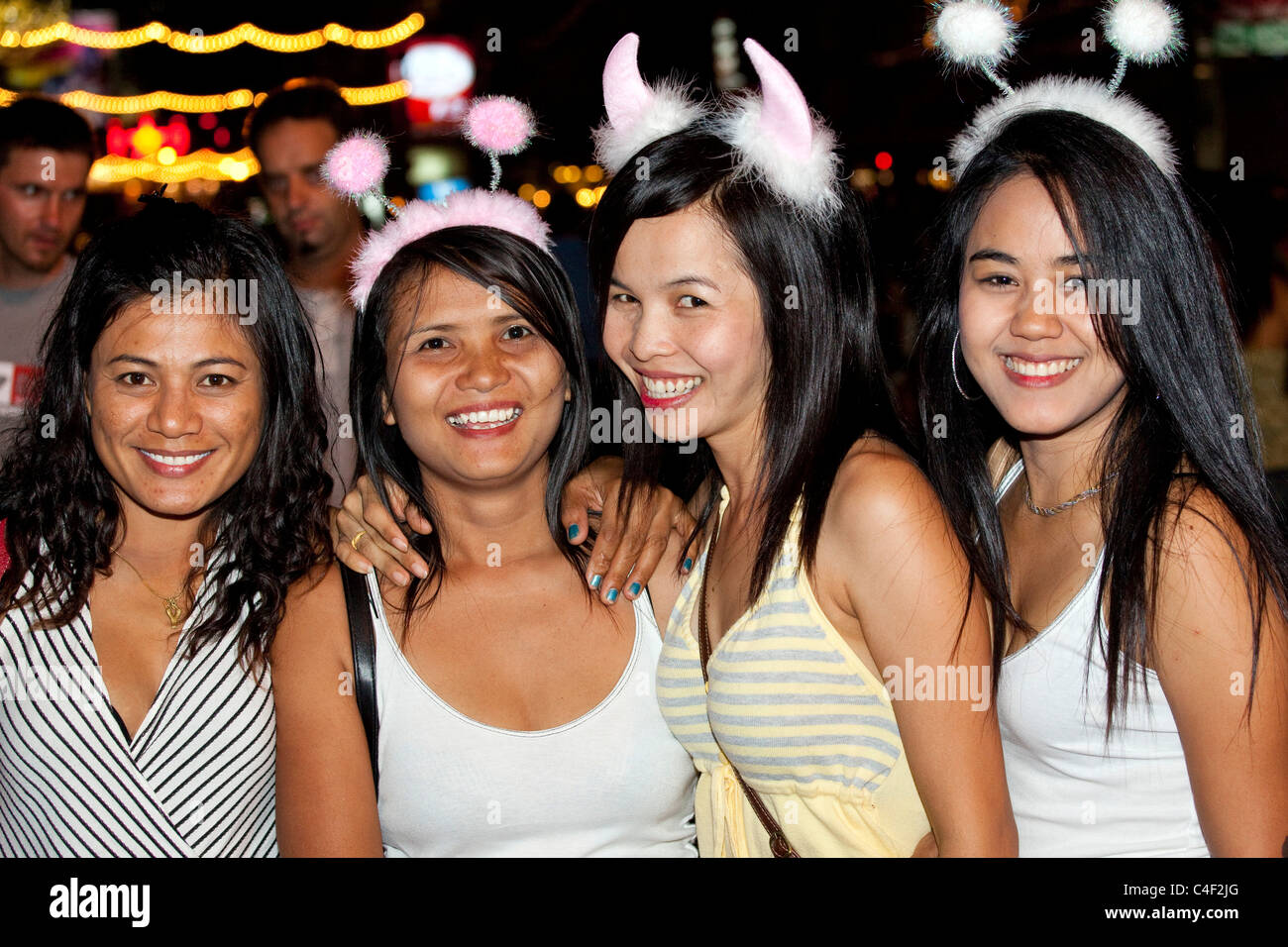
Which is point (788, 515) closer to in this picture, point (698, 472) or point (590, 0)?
point (698, 472)

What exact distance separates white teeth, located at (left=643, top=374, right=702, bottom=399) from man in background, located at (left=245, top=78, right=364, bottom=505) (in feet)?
6.79

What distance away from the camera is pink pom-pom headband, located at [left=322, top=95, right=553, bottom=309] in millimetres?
2398

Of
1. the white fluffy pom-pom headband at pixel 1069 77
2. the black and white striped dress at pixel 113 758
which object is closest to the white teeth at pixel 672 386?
the white fluffy pom-pom headband at pixel 1069 77

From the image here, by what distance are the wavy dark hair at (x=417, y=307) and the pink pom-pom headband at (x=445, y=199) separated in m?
0.03

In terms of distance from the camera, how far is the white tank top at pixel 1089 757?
195 cm

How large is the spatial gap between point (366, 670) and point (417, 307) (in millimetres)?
747

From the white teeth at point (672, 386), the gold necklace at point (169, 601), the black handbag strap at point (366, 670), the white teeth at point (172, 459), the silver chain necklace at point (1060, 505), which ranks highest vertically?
the white teeth at point (672, 386)

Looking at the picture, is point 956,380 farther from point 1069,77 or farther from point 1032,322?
point 1069,77

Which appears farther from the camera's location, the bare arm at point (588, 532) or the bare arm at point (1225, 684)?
the bare arm at point (588, 532)

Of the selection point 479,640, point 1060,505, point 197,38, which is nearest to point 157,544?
point 479,640

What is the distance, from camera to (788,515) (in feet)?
6.80

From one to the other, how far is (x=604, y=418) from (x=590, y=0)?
12834 mm

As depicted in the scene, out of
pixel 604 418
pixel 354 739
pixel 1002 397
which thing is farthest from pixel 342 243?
pixel 1002 397

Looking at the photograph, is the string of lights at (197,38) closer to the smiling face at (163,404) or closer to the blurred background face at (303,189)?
the blurred background face at (303,189)
